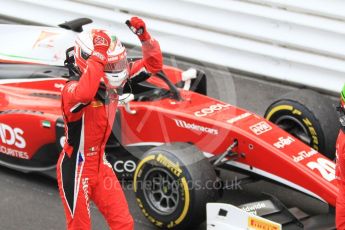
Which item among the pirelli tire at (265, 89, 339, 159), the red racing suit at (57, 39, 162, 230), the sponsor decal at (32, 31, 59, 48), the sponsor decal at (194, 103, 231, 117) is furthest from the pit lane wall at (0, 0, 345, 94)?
the red racing suit at (57, 39, 162, 230)

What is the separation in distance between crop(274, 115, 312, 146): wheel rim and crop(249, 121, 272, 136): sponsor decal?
52 cm

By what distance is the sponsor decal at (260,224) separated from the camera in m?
5.86

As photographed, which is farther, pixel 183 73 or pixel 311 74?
pixel 311 74

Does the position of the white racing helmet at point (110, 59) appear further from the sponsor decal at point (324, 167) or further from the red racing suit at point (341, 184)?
the sponsor decal at point (324, 167)

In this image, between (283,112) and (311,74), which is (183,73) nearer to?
(283,112)

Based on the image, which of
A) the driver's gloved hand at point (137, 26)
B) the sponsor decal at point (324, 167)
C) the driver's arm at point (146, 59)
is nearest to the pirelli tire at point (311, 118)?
the sponsor decal at point (324, 167)

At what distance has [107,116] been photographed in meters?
5.71

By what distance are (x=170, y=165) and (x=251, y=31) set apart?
3368 mm

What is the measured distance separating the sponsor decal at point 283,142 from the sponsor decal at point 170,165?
0.89 metres

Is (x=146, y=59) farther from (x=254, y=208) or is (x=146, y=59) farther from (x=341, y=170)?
(x=341, y=170)

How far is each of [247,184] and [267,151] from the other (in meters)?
0.98

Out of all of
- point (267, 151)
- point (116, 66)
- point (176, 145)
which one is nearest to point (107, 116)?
point (116, 66)

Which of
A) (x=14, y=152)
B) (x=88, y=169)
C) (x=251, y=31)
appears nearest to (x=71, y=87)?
(x=88, y=169)

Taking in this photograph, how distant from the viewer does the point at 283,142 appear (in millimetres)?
6781
